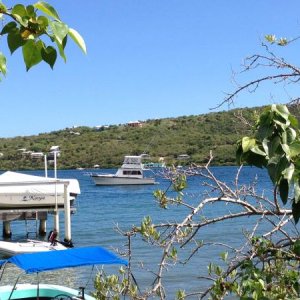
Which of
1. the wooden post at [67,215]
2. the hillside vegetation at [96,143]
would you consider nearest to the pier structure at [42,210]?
the wooden post at [67,215]

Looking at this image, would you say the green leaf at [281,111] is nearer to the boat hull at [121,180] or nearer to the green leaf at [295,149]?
the green leaf at [295,149]

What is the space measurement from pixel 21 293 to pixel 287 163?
35.4 ft

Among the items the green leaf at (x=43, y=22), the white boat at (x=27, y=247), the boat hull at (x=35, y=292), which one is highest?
the green leaf at (x=43, y=22)

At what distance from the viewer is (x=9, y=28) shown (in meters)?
1.34

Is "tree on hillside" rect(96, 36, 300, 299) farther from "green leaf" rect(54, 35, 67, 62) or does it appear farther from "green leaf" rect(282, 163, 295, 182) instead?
"green leaf" rect(54, 35, 67, 62)

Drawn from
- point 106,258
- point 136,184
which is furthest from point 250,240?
point 136,184

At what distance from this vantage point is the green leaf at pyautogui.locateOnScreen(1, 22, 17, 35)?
1325 mm

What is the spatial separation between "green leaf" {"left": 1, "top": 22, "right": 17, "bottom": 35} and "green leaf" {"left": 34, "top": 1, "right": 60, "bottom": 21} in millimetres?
118

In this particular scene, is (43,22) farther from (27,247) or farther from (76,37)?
(27,247)

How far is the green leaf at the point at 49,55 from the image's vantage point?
129 centimetres

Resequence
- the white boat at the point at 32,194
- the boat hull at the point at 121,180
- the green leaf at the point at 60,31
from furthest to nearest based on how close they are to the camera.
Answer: the boat hull at the point at 121,180
the white boat at the point at 32,194
the green leaf at the point at 60,31

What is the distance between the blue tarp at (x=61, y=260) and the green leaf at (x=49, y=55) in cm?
896

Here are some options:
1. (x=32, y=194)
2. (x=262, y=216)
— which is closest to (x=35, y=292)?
(x=262, y=216)

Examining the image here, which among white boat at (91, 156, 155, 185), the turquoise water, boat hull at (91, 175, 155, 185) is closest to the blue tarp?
the turquoise water
